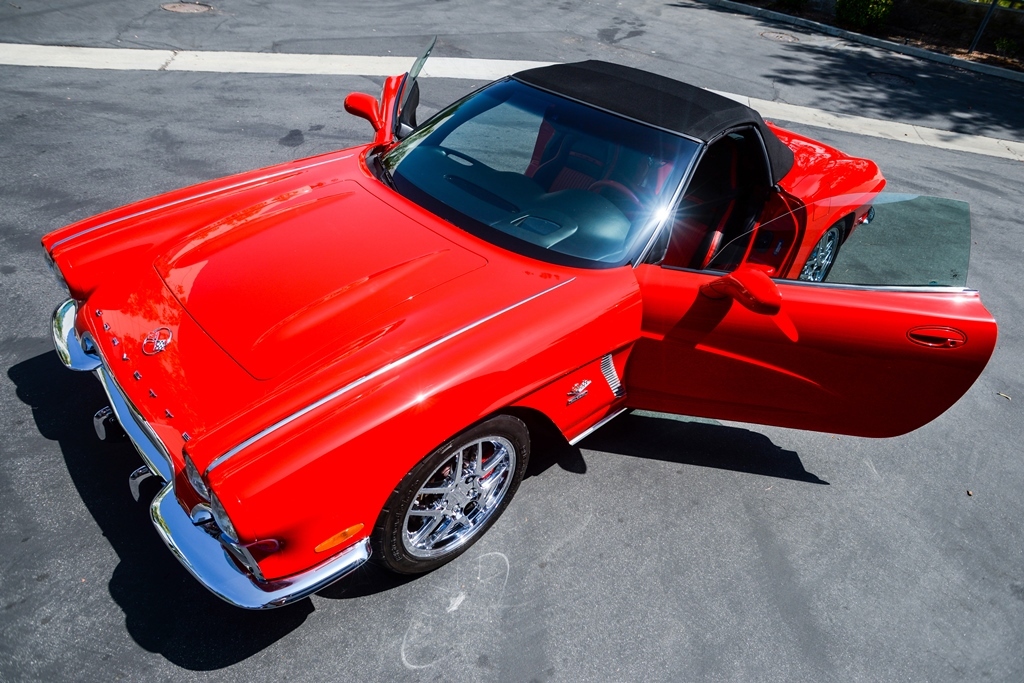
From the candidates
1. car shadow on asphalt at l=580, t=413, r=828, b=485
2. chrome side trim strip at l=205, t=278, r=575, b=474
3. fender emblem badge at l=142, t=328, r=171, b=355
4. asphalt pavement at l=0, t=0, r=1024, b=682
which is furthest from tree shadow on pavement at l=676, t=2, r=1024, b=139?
fender emblem badge at l=142, t=328, r=171, b=355

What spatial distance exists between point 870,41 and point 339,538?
532 inches

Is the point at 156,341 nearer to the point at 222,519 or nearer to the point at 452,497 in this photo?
the point at 222,519

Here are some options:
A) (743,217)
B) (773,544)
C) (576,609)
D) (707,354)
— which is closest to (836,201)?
(743,217)

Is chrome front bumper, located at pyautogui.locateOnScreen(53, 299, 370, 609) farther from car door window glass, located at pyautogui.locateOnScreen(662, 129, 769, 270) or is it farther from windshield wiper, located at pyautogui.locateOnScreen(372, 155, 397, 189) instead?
car door window glass, located at pyautogui.locateOnScreen(662, 129, 769, 270)

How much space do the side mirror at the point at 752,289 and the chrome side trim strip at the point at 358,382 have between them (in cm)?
69

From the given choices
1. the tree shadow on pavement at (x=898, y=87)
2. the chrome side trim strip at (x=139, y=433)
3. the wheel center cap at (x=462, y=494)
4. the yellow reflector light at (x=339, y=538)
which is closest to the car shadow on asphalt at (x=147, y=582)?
the chrome side trim strip at (x=139, y=433)

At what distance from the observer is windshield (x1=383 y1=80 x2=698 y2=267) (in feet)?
10.4

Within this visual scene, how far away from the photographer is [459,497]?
2.88m

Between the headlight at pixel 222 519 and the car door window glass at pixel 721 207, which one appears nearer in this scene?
the headlight at pixel 222 519

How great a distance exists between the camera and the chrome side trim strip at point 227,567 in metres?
2.29

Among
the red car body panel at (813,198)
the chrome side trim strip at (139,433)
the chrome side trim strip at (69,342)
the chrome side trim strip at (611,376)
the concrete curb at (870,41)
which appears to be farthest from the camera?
the concrete curb at (870,41)

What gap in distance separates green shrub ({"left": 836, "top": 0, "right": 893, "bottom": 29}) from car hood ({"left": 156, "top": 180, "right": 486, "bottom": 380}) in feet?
41.8

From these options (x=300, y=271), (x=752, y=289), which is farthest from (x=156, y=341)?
(x=752, y=289)

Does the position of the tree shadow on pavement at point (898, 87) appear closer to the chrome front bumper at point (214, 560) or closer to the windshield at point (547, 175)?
the windshield at point (547, 175)
